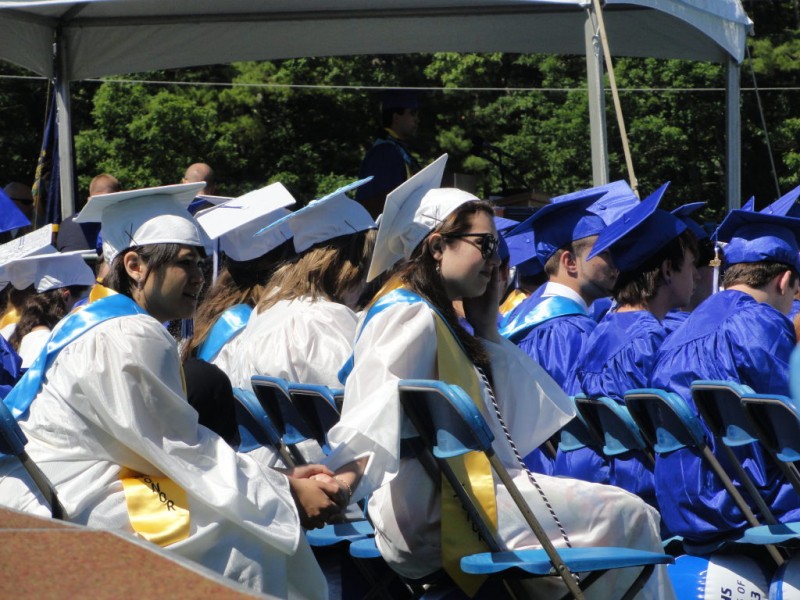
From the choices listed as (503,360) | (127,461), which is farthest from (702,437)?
(127,461)

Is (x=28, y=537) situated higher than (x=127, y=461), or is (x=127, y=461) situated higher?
(x=28, y=537)

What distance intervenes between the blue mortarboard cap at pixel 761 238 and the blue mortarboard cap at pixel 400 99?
4.21m

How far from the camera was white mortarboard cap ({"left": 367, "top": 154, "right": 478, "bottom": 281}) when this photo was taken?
3.79 m

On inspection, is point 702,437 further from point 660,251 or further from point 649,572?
point 660,251

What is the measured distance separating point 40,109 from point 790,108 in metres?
13.4

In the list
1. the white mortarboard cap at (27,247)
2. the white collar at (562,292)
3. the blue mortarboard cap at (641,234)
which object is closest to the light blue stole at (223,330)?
the white collar at (562,292)

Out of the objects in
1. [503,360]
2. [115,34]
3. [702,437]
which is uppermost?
[115,34]

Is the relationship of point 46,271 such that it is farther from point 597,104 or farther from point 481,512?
point 481,512

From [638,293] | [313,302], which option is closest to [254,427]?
[313,302]

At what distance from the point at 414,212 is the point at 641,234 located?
1500mm

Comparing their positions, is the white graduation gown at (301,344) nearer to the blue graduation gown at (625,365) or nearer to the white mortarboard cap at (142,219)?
the blue graduation gown at (625,365)

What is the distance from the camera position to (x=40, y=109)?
23.9 metres

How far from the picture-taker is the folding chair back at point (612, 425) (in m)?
4.26

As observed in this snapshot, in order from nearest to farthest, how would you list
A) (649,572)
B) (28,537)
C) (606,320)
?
(28,537)
(649,572)
(606,320)
